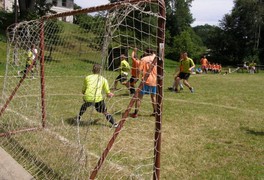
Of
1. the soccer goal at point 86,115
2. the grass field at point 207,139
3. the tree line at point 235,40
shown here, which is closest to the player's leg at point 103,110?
the soccer goal at point 86,115

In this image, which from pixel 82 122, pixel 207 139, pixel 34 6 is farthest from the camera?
pixel 34 6

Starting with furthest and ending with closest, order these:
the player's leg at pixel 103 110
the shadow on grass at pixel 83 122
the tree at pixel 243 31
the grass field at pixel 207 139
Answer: the tree at pixel 243 31
the shadow on grass at pixel 83 122
the player's leg at pixel 103 110
the grass field at pixel 207 139

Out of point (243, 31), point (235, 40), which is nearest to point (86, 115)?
point (235, 40)

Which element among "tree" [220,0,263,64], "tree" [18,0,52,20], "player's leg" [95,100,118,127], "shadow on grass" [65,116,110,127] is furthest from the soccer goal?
"tree" [220,0,263,64]

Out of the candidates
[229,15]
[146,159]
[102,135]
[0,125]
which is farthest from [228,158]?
[229,15]

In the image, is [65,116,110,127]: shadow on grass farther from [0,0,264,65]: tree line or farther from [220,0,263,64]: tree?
[220,0,263,64]: tree

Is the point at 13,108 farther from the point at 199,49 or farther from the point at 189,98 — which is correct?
the point at 199,49

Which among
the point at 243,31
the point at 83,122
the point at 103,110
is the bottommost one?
the point at 83,122

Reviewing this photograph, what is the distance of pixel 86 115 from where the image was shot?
25.3 feet

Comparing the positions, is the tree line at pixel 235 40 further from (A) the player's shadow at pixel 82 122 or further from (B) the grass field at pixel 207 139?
(A) the player's shadow at pixel 82 122

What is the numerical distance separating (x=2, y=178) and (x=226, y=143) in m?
3.89

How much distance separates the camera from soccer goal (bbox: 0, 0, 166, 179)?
363 centimetres

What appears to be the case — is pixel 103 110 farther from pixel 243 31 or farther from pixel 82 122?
pixel 243 31

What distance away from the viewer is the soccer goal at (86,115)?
3.63 m
